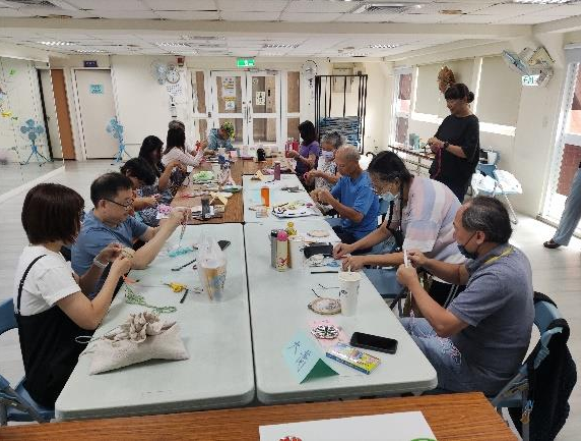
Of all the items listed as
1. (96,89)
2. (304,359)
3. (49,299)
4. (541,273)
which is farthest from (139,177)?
(96,89)

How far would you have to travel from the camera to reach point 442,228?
230 cm

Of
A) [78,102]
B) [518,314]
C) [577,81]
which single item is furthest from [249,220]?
[78,102]

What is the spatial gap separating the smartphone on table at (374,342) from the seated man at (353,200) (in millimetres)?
1690

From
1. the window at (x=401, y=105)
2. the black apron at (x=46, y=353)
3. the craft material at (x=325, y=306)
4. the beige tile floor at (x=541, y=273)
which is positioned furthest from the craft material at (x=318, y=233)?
the window at (x=401, y=105)

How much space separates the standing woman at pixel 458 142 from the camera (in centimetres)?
378

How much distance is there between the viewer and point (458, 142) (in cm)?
389

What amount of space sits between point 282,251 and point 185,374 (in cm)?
89

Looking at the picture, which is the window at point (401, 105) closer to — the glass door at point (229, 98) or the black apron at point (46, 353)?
the glass door at point (229, 98)

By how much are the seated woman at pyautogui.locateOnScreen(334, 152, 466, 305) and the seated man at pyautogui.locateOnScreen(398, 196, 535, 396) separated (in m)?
0.46

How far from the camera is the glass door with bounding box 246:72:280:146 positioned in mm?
10789

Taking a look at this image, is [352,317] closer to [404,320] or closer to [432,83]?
[404,320]

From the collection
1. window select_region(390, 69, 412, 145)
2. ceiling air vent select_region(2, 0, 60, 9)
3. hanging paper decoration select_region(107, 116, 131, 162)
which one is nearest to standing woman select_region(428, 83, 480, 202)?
ceiling air vent select_region(2, 0, 60, 9)

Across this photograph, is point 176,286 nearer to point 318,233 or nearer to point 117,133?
point 318,233

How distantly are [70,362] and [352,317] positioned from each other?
3.61 ft
